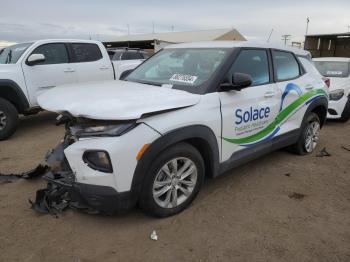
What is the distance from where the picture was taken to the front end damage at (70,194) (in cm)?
273

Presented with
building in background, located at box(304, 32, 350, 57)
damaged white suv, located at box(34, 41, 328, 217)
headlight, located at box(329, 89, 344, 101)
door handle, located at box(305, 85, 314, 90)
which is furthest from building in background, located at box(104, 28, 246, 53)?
damaged white suv, located at box(34, 41, 328, 217)

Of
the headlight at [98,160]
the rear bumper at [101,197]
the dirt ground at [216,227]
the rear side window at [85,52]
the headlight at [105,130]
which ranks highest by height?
the rear side window at [85,52]

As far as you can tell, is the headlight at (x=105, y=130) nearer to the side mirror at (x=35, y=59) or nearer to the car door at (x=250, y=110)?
the car door at (x=250, y=110)

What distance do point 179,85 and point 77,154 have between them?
4.41ft

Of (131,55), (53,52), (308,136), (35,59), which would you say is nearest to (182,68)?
(308,136)

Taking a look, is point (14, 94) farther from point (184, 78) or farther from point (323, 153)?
point (323, 153)

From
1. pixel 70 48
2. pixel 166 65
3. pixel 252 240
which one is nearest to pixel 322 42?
pixel 70 48

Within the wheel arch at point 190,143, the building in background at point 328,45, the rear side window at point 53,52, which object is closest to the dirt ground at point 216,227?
the wheel arch at point 190,143

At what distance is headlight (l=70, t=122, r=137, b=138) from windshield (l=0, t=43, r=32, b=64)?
4.65m

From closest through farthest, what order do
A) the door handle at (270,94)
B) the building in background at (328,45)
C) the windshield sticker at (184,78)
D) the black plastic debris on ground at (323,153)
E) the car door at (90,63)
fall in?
the windshield sticker at (184,78), the door handle at (270,94), the black plastic debris on ground at (323,153), the car door at (90,63), the building in background at (328,45)

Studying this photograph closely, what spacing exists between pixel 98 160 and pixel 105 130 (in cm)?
26

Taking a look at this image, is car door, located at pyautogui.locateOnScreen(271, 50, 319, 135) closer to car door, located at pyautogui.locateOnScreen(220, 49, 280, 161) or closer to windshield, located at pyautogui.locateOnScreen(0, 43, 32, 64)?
car door, located at pyautogui.locateOnScreen(220, 49, 280, 161)

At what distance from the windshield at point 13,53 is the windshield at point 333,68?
7351 millimetres

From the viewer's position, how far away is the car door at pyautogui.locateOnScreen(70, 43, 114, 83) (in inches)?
288
